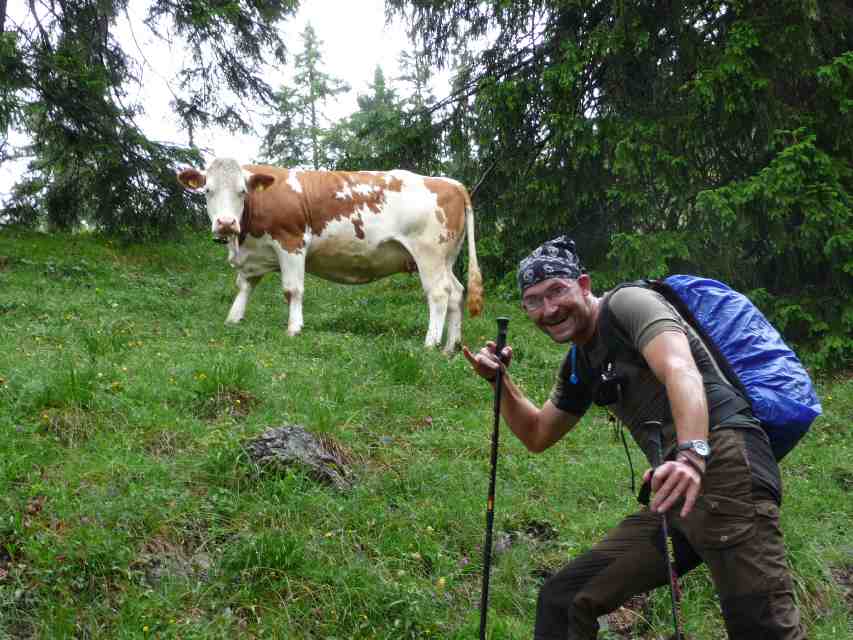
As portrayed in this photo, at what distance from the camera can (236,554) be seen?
201 inches

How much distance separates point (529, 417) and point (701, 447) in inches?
47.6

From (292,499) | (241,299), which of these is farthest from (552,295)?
(241,299)

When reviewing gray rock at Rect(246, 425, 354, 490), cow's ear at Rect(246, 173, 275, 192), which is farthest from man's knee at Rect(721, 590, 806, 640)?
cow's ear at Rect(246, 173, 275, 192)

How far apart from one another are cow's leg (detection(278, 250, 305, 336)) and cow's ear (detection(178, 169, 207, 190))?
1.37m

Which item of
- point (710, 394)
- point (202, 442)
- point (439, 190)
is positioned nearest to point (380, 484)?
point (202, 442)

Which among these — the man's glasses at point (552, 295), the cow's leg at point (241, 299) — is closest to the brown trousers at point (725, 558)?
the man's glasses at point (552, 295)

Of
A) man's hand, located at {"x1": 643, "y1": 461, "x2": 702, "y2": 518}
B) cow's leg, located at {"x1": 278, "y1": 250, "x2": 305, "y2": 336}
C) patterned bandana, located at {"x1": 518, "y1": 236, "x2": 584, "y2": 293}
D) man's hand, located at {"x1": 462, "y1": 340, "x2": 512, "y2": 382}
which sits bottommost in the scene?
man's hand, located at {"x1": 643, "y1": 461, "x2": 702, "y2": 518}

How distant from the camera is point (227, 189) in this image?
10984 mm

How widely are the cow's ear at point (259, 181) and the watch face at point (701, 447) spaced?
903cm

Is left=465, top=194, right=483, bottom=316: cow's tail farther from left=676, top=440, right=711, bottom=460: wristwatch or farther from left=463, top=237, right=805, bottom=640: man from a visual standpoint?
left=676, top=440, right=711, bottom=460: wristwatch

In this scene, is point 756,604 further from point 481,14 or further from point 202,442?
point 481,14

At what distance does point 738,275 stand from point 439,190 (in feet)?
15.3

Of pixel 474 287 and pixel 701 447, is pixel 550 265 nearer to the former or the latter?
pixel 701 447

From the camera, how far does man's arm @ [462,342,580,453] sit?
4008mm
